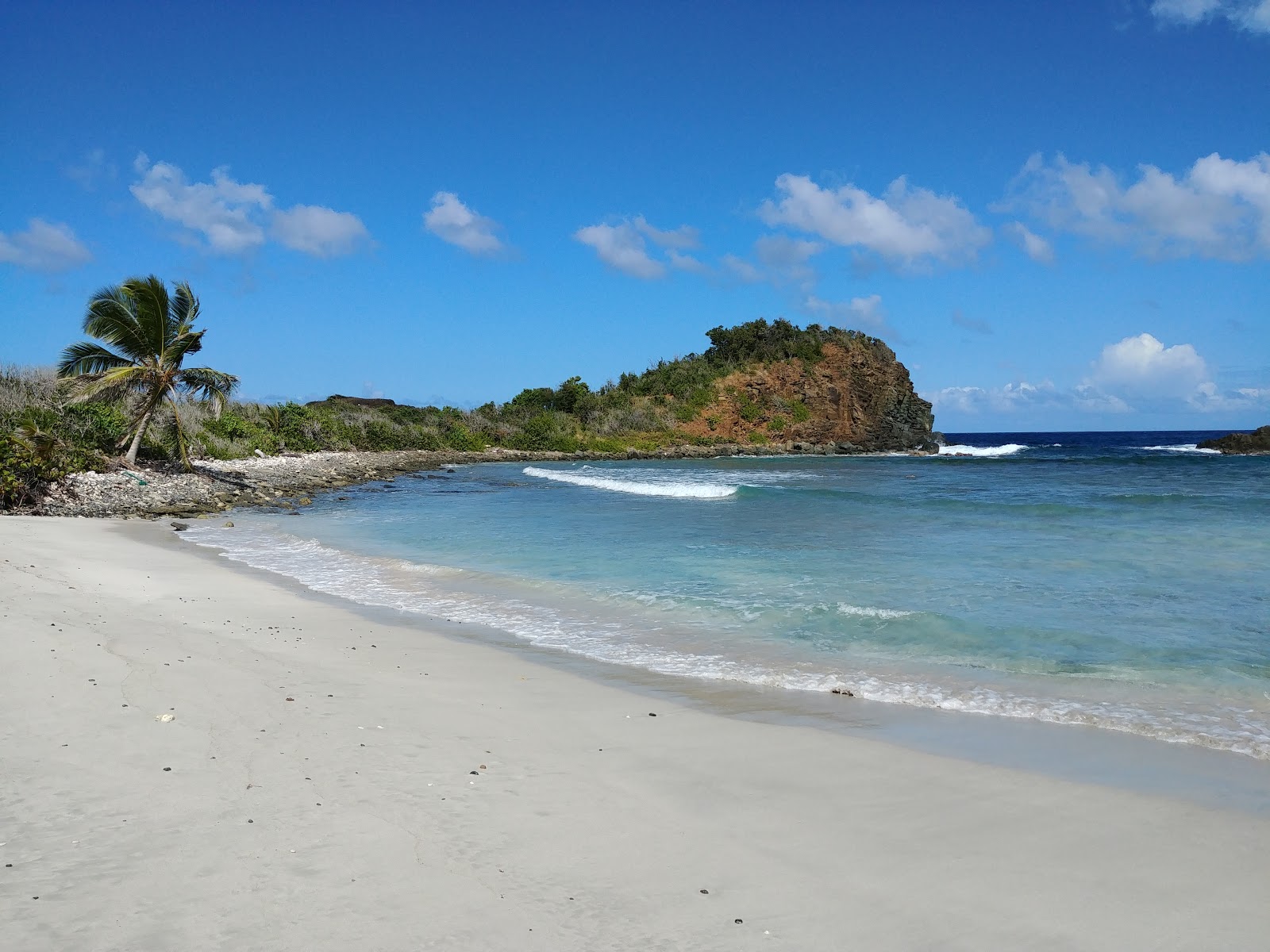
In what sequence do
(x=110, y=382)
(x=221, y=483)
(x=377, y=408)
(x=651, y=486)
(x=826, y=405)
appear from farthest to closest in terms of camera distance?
(x=826, y=405) < (x=377, y=408) < (x=651, y=486) < (x=221, y=483) < (x=110, y=382)

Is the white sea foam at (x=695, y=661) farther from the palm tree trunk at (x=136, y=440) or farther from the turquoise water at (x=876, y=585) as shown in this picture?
Result: the palm tree trunk at (x=136, y=440)

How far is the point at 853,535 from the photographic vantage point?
16.0m

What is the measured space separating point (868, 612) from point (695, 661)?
2.83 meters

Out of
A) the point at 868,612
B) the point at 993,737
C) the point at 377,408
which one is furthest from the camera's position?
the point at 377,408

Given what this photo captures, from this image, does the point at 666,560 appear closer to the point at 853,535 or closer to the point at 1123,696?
the point at 853,535

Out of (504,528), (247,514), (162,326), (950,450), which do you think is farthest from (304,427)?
(950,450)

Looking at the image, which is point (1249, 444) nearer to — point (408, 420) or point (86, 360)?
point (408, 420)

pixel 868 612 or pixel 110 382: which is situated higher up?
pixel 110 382

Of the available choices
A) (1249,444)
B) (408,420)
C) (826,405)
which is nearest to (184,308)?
(408,420)

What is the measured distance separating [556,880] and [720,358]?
6721 cm

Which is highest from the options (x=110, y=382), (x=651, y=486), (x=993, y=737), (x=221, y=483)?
(x=110, y=382)

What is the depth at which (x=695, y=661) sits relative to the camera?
743 cm

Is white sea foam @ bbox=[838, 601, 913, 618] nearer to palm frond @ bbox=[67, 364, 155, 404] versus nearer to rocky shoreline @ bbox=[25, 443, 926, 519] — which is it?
rocky shoreline @ bbox=[25, 443, 926, 519]

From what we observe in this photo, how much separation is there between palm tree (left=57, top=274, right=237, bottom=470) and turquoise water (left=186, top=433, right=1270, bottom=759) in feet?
16.1
